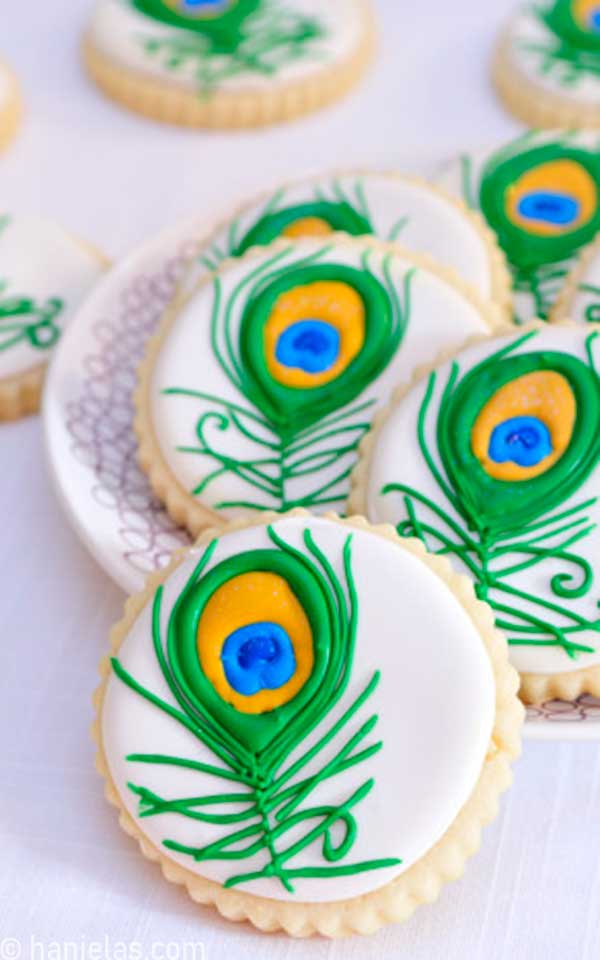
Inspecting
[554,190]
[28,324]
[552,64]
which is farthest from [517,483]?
[552,64]

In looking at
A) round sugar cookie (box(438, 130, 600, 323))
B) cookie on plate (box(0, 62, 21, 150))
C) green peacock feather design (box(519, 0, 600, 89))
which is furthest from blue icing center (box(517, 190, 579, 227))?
cookie on plate (box(0, 62, 21, 150))

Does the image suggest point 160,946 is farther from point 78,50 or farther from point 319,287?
point 78,50

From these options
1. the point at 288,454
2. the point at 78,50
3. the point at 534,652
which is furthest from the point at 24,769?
the point at 78,50

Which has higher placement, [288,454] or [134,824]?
[288,454]

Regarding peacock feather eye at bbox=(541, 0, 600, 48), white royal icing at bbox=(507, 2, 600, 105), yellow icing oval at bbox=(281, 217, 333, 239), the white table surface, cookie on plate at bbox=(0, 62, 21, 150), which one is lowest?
the white table surface

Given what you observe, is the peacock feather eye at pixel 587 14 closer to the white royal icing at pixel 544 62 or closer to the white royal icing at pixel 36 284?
the white royal icing at pixel 544 62

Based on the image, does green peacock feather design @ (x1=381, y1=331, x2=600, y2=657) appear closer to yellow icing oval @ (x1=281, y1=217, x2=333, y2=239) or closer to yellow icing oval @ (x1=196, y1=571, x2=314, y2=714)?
yellow icing oval @ (x1=196, y1=571, x2=314, y2=714)

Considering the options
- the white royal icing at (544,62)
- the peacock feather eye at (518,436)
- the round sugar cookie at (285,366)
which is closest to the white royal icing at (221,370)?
the round sugar cookie at (285,366)
